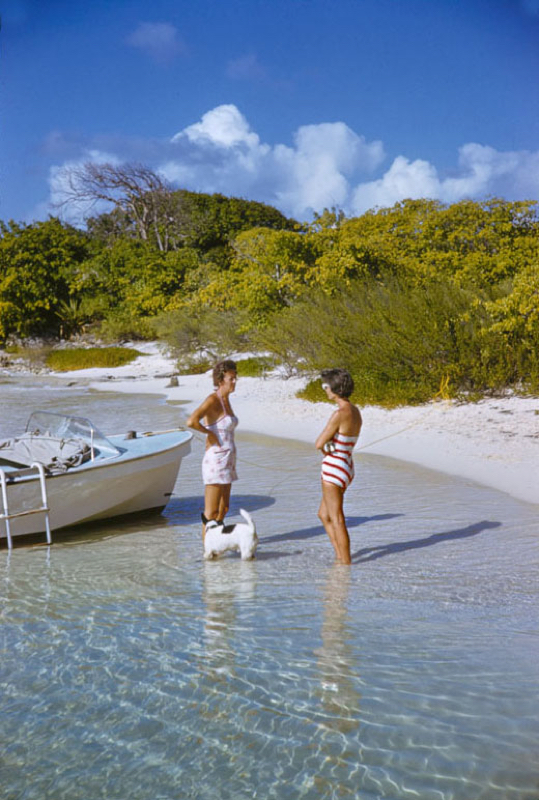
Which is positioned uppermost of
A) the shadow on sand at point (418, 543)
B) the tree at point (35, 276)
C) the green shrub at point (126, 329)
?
the tree at point (35, 276)

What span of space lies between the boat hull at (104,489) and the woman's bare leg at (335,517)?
2.48 meters

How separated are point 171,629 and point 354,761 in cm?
197

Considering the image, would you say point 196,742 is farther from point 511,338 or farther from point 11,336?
point 11,336

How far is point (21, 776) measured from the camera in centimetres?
355

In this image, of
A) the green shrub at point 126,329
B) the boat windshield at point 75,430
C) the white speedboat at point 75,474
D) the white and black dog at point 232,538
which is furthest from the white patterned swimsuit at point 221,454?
the green shrub at point 126,329

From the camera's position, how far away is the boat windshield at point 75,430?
8328mm

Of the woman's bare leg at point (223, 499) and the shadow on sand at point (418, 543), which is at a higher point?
the woman's bare leg at point (223, 499)

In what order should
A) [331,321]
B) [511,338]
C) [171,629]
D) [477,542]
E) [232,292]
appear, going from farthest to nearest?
[232,292] < [331,321] < [511,338] < [477,542] < [171,629]

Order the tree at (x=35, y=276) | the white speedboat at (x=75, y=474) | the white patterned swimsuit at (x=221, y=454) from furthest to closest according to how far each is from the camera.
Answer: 1. the tree at (x=35, y=276)
2. the white speedboat at (x=75, y=474)
3. the white patterned swimsuit at (x=221, y=454)

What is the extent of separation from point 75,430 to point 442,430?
25.7 ft

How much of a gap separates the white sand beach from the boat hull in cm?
441

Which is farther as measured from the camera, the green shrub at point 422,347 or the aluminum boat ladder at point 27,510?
the green shrub at point 422,347

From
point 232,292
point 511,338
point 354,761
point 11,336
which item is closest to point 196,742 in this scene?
point 354,761

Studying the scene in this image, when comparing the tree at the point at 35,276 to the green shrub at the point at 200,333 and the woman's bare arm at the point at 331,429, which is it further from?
the woman's bare arm at the point at 331,429
